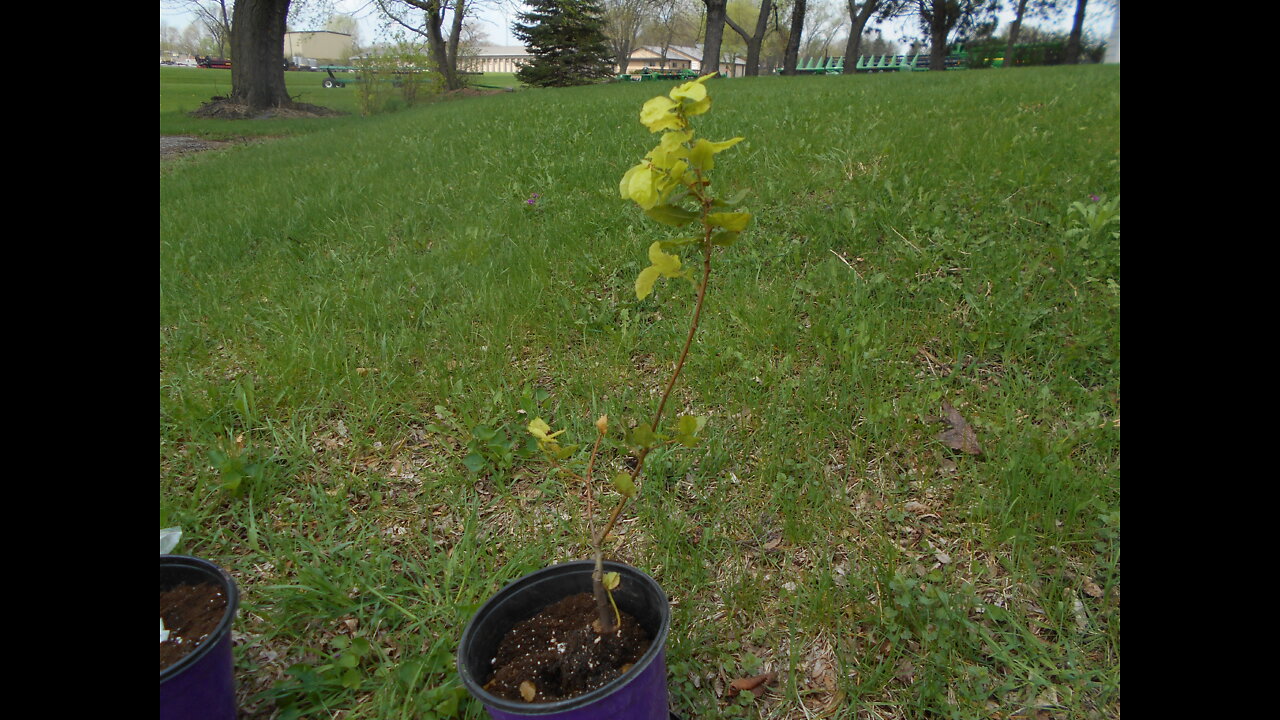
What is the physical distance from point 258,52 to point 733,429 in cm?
1936

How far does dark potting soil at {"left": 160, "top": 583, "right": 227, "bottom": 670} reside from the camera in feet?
4.86

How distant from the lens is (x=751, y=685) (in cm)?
170

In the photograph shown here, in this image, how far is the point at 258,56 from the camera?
16672 mm

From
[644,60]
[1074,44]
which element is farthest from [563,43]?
[644,60]

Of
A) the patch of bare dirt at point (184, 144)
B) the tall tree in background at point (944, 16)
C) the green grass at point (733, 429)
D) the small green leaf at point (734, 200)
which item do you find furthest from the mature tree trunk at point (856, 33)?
the small green leaf at point (734, 200)

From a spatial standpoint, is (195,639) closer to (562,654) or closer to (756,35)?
(562,654)

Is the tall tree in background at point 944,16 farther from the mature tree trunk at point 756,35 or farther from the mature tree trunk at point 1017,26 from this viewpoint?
the mature tree trunk at point 756,35

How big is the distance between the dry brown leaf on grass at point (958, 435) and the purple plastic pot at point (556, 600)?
4.60ft

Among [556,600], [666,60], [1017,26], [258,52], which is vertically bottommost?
[556,600]

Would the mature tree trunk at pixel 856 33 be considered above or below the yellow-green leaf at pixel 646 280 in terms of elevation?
above

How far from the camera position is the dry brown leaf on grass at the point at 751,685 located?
170cm
